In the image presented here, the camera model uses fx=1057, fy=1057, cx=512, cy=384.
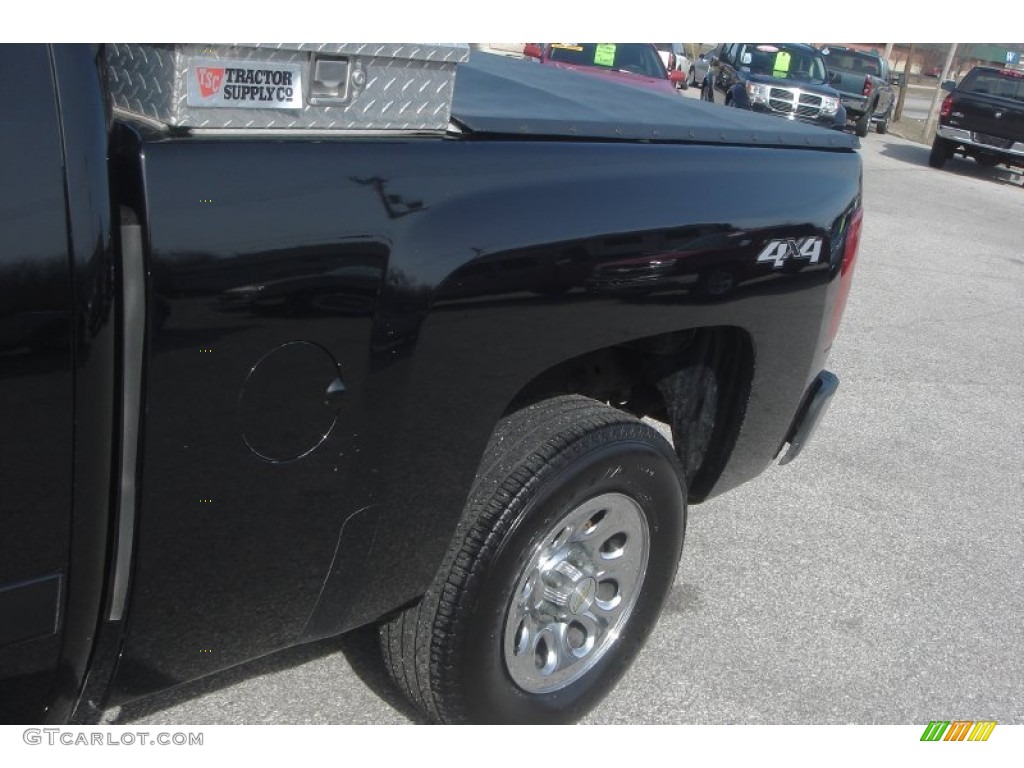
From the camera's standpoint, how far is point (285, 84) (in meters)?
1.65

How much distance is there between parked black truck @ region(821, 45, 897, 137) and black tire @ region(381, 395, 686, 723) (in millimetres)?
19909

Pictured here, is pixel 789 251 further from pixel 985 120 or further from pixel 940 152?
pixel 940 152

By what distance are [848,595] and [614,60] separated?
32.0ft

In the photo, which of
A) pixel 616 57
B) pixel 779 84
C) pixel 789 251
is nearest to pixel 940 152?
pixel 779 84

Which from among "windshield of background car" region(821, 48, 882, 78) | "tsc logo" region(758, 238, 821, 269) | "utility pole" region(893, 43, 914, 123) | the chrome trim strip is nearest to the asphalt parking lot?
the chrome trim strip

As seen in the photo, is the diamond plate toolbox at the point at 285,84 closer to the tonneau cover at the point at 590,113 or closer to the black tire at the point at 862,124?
the tonneau cover at the point at 590,113

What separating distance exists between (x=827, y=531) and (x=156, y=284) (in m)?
3.08

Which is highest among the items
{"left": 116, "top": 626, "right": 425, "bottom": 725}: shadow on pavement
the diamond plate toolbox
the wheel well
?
the diamond plate toolbox

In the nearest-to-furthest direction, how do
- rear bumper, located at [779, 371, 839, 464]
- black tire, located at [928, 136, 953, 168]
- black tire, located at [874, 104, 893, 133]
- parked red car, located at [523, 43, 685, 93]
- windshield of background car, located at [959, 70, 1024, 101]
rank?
rear bumper, located at [779, 371, 839, 464]
parked red car, located at [523, 43, 685, 93]
windshield of background car, located at [959, 70, 1024, 101]
black tire, located at [928, 136, 953, 168]
black tire, located at [874, 104, 893, 133]

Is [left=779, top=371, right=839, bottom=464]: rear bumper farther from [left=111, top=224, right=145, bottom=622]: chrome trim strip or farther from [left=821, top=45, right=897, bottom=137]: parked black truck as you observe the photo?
[left=821, top=45, right=897, bottom=137]: parked black truck

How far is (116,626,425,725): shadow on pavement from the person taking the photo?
2.58 meters

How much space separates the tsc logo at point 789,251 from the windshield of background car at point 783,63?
16.9 m

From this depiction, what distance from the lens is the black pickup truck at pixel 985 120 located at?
16328mm

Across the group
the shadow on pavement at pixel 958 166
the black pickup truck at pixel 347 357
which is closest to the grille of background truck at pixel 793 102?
the shadow on pavement at pixel 958 166
